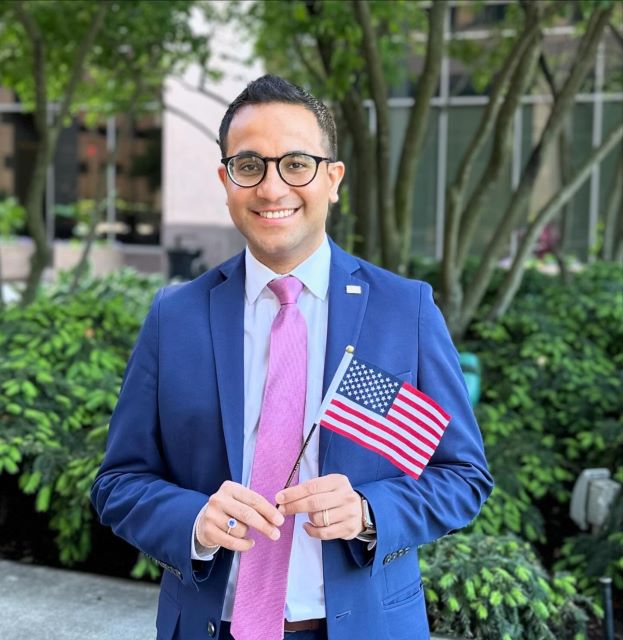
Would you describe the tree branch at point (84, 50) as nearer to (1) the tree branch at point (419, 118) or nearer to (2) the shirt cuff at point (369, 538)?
(1) the tree branch at point (419, 118)

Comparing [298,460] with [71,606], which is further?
[71,606]

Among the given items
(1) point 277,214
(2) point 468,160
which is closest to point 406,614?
(1) point 277,214

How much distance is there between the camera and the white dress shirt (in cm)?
187

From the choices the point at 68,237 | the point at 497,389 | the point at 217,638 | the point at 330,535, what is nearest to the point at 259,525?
the point at 330,535

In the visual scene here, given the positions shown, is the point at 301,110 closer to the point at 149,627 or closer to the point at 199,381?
the point at 199,381

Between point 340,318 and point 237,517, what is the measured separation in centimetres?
48

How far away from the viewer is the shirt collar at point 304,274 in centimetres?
198

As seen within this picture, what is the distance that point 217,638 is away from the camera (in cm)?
186

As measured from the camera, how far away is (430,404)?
1876 mm

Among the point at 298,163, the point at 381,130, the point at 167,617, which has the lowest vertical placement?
the point at 167,617

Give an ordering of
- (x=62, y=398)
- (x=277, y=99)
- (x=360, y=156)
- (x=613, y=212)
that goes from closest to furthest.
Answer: (x=277, y=99) < (x=62, y=398) < (x=360, y=156) < (x=613, y=212)

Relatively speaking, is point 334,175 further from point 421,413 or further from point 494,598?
point 494,598

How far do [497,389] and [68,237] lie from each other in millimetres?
17181

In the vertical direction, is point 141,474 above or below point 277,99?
below
